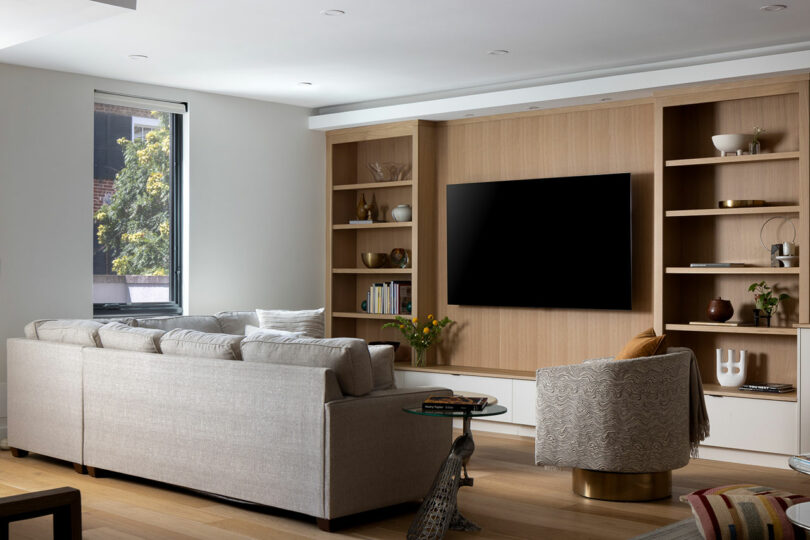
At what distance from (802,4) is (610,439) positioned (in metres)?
2.38

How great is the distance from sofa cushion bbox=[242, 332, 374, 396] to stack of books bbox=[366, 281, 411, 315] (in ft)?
10.5

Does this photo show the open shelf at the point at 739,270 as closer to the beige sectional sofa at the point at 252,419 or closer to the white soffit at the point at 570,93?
the white soffit at the point at 570,93

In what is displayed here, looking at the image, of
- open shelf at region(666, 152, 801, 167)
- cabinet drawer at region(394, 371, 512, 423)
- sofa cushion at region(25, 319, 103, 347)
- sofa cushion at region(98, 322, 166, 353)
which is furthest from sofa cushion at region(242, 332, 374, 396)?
open shelf at region(666, 152, 801, 167)

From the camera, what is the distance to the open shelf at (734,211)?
5531 millimetres

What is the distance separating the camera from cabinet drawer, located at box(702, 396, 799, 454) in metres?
5.29

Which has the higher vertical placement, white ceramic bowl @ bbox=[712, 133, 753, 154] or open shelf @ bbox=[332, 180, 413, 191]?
white ceramic bowl @ bbox=[712, 133, 753, 154]

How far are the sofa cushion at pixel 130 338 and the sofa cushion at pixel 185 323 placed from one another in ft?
2.81

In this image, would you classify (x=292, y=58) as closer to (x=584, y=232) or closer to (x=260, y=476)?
(x=584, y=232)

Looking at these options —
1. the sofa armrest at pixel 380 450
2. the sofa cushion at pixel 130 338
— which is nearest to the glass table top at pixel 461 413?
the sofa armrest at pixel 380 450

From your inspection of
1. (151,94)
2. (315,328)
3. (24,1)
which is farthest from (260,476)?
(151,94)

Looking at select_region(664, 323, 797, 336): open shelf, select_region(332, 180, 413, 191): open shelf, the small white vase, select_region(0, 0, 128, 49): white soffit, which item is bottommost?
the small white vase

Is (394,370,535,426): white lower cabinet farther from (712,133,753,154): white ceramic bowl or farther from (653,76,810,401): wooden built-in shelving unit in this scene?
(712,133,753,154): white ceramic bowl

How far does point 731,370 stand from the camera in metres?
5.76

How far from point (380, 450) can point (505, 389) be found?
99.6 inches
